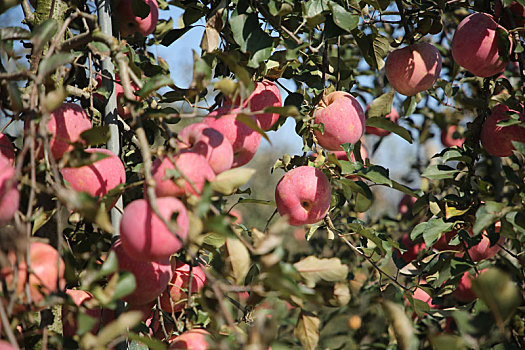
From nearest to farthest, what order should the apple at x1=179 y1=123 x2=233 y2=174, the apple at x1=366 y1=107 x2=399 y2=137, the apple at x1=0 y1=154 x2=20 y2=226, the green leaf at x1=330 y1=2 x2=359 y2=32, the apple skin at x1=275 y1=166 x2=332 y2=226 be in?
the apple at x1=0 y1=154 x2=20 y2=226 < the apple at x1=179 y1=123 x2=233 y2=174 < the green leaf at x1=330 y1=2 x2=359 y2=32 < the apple skin at x1=275 y1=166 x2=332 y2=226 < the apple at x1=366 y1=107 x2=399 y2=137

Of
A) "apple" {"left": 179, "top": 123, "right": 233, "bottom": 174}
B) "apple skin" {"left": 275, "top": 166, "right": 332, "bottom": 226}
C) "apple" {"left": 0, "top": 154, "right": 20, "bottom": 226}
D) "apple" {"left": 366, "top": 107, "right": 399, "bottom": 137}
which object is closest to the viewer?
"apple" {"left": 0, "top": 154, "right": 20, "bottom": 226}

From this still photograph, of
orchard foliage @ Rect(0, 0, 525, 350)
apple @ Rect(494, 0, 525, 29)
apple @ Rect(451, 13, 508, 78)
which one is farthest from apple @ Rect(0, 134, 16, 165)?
apple @ Rect(494, 0, 525, 29)

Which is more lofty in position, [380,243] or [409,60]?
[409,60]

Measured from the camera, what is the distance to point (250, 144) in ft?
2.63

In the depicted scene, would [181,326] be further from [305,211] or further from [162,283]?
[305,211]

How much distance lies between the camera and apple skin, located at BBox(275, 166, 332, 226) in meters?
0.98

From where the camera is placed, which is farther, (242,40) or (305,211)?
(305,211)

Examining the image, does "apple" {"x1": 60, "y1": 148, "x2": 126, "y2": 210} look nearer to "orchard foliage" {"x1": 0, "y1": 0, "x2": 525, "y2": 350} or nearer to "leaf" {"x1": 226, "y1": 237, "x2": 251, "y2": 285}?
"orchard foliage" {"x1": 0, "y1": 0, "x2": 525, "y2": 350}

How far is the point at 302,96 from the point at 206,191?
53cm

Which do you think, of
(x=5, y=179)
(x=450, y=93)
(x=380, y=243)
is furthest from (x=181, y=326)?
(x=450, y=93)

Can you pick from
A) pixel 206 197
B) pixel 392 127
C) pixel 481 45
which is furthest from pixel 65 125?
pixel 481 45

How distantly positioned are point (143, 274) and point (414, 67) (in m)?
0.81

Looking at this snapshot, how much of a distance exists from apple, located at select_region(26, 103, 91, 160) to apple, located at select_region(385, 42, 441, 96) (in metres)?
0.76

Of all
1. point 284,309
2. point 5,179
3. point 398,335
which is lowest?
point 284,309
